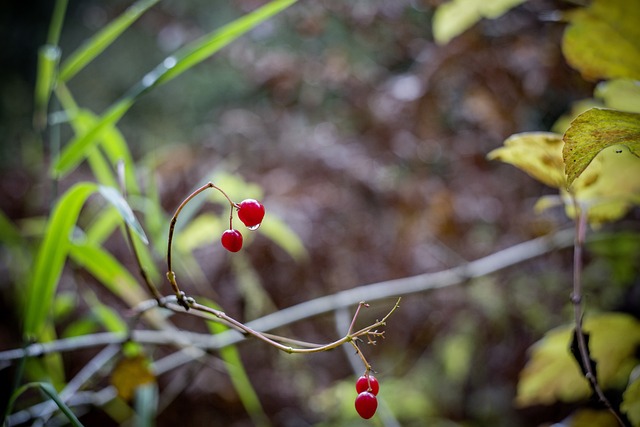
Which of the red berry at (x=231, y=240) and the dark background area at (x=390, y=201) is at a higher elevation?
the dark background area at (x=390, y=201)

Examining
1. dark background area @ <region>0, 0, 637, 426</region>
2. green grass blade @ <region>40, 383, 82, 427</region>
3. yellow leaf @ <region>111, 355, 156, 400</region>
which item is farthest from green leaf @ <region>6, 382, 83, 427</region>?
dark background area @ <region>0, 0, 637, 426</region>

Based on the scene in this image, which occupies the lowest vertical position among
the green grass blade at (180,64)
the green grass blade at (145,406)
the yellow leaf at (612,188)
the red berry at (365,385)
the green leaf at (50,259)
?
the red berry at (365,385)

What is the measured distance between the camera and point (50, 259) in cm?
48

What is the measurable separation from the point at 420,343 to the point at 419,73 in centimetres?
66

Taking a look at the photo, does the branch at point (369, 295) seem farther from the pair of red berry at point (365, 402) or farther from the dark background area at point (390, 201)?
the pair of red berry at point (365, 402)

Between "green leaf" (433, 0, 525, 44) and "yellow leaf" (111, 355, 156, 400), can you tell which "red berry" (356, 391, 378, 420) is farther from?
"green leaf" (433, 0, 525, 44)

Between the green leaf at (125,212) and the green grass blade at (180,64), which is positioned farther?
the green grass blade at (180,64)

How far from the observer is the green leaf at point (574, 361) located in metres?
0.49

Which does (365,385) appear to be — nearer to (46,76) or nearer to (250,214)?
(250,214)

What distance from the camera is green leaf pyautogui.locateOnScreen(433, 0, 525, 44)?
0.55 m

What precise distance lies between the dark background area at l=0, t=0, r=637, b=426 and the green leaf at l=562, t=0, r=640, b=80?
405 millimetres

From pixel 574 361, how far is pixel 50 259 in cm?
57

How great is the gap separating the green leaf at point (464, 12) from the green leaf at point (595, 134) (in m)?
0.30

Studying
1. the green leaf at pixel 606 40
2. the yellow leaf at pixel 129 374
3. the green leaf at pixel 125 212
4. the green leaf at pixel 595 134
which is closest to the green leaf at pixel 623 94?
the green leaf at pixel 606 40
